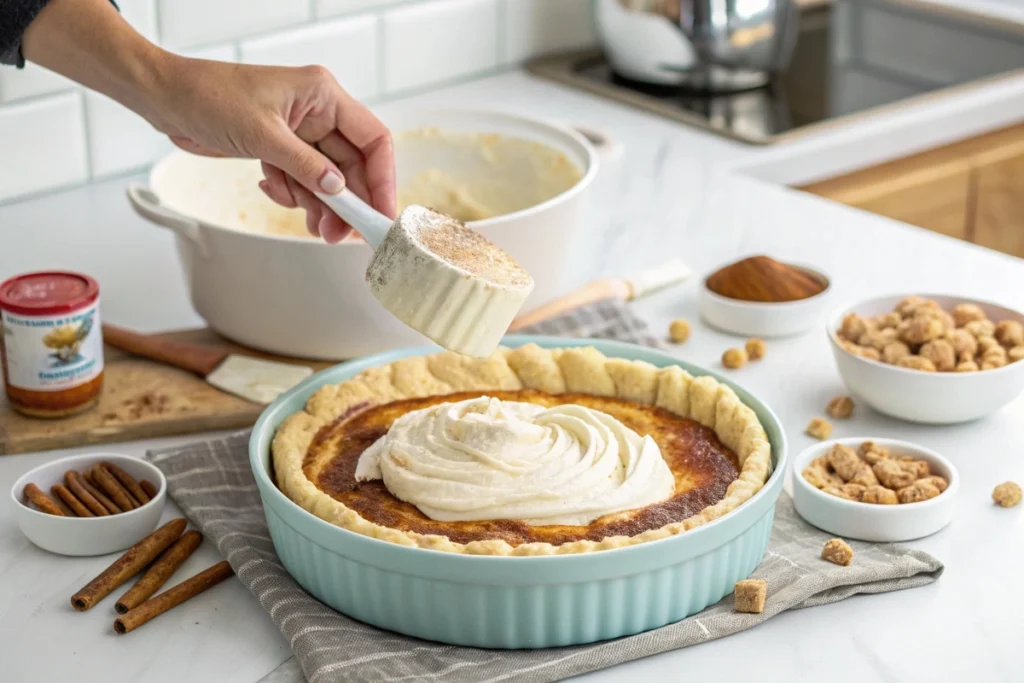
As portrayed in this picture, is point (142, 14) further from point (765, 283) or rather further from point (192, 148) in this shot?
point (765, 283)

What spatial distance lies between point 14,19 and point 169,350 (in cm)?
45

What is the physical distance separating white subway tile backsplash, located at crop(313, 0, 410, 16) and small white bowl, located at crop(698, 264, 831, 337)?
0.98 m

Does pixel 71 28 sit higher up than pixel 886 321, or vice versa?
pixel 71 28

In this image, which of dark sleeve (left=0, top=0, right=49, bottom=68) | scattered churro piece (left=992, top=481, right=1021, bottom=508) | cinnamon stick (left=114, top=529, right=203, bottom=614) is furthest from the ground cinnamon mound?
dark sleeve (left=0, top=0, right=49, bottom=68)

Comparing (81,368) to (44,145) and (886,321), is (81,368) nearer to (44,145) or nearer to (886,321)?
(44,145)

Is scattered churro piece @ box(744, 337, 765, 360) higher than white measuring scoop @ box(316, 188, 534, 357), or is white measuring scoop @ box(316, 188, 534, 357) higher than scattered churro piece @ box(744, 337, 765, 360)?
white measuring scoop @ box(316, 188, 534, 357)

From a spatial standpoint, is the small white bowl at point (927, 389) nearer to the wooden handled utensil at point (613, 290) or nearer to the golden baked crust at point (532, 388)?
the golden baked crust at point (532, 388)

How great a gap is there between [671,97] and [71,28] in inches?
56.5

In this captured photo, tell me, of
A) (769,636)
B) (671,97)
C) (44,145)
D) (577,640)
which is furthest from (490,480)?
(671,97)

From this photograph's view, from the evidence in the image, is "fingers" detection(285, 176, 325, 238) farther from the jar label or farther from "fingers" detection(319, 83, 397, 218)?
the jar label

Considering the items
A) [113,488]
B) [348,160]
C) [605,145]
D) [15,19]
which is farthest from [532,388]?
[605,145]

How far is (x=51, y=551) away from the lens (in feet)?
4.21

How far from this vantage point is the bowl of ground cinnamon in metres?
1.72

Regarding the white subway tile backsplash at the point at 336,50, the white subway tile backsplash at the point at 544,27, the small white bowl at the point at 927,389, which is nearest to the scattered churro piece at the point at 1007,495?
the small white bowl at the point at 927,389
